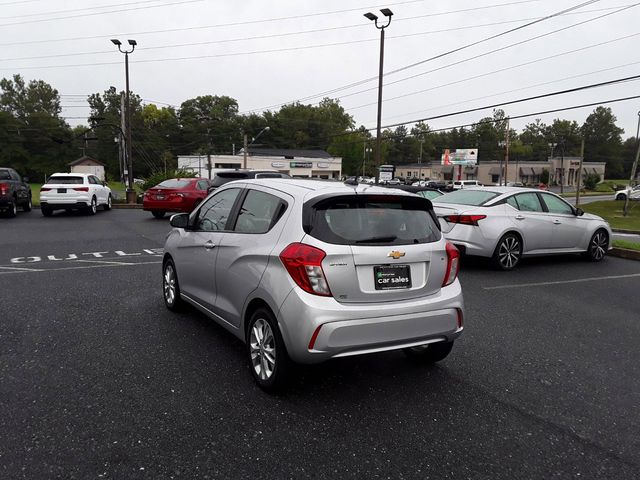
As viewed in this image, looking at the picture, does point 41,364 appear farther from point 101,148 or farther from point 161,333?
point 101,148

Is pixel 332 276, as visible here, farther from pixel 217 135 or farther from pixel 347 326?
pixel 217 135

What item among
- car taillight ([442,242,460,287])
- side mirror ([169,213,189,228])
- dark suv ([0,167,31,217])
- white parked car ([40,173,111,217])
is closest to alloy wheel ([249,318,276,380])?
car taillight ([442,242,460,287])

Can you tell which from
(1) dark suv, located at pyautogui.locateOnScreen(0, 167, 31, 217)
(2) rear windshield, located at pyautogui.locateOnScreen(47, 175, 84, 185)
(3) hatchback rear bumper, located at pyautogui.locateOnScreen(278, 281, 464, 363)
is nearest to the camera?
(3) hatchback rear bumper, located at pyautogui.locateOnScreen(278, 281, 464, 363)

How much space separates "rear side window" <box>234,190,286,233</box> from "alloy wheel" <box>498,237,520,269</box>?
6106 mm

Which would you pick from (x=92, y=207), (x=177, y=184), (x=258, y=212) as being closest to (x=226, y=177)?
(x=177, y=184)

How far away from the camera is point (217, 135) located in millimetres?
99125

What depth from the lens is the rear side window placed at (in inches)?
153

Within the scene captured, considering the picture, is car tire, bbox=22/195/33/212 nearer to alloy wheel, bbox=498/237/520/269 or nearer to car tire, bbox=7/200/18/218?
car tire, bbox=7/200/18/218

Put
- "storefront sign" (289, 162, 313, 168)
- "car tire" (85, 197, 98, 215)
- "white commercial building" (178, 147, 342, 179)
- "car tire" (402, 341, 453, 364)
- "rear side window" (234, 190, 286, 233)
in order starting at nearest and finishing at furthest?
"rear side window" (234, 190, 286, 233)
"car tire" (402, 341, 453, 364)
"car tire" (85, 197, 98, 215)
"white commercial building" (178, 147, 342, 179)
"storefront sign" (289, 162, 313, 168)

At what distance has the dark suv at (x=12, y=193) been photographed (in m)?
17.2

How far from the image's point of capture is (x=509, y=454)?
2988 mm

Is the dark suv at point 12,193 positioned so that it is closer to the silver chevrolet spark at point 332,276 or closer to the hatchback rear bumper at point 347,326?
the silver chevrolet spark at point 332,276

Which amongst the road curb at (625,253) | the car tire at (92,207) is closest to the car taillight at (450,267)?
the road curb at (625,253)

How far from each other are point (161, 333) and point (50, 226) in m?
12.5
